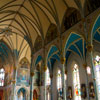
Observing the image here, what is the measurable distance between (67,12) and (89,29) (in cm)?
480

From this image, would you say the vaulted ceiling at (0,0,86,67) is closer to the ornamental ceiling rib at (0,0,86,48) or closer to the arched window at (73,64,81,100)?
the ornamental ceiling rib at (0,0,86,48)

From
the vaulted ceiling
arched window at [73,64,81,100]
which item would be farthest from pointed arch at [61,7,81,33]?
arched window at [73,64,81,100]

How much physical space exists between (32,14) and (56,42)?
517cm

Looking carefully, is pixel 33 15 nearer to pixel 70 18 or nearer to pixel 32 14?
pixel 32 14

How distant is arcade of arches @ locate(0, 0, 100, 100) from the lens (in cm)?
1313

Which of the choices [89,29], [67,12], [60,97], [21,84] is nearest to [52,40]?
[67,12]

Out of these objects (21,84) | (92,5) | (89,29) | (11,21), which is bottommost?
(21,84)

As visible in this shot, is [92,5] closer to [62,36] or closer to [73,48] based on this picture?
[62,36]

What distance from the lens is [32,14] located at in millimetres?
18594

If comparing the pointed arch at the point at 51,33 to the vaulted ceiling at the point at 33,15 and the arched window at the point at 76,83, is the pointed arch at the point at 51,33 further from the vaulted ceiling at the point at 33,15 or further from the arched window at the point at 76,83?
the arched window at the point at 76,83

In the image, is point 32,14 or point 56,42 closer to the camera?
point 56,42

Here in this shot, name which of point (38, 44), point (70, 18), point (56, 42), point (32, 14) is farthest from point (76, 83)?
point (32, 14)

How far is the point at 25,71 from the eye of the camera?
99.4ft

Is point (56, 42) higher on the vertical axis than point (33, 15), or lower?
lower
